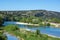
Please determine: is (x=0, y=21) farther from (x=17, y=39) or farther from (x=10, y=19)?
(x=10, y=19)

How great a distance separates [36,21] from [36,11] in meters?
63.7

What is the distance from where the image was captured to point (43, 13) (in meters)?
133

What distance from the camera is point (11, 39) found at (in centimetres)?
2569

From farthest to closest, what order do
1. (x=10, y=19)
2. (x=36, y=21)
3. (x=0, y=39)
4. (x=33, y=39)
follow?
(x=10, y=19), (x=36, y=21), (x=33, y=39), (x=0, y=39)

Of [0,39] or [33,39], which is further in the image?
[33,39]

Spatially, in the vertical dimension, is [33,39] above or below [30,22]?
above

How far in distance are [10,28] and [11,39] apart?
10.9 meters

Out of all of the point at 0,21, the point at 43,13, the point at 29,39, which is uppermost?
the point at 29,39

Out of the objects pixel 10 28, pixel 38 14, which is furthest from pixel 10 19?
pixel 10 28

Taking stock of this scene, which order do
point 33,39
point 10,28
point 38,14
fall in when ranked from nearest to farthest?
point 33,39 < point 10,28 < point 38,14

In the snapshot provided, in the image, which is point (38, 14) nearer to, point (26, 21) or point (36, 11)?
point (36, 11)

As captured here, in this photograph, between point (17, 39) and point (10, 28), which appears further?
point (10, 28)

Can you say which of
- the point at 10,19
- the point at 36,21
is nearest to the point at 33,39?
the point at 36,21

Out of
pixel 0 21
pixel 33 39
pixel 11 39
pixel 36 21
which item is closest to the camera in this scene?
pixel 33 39
